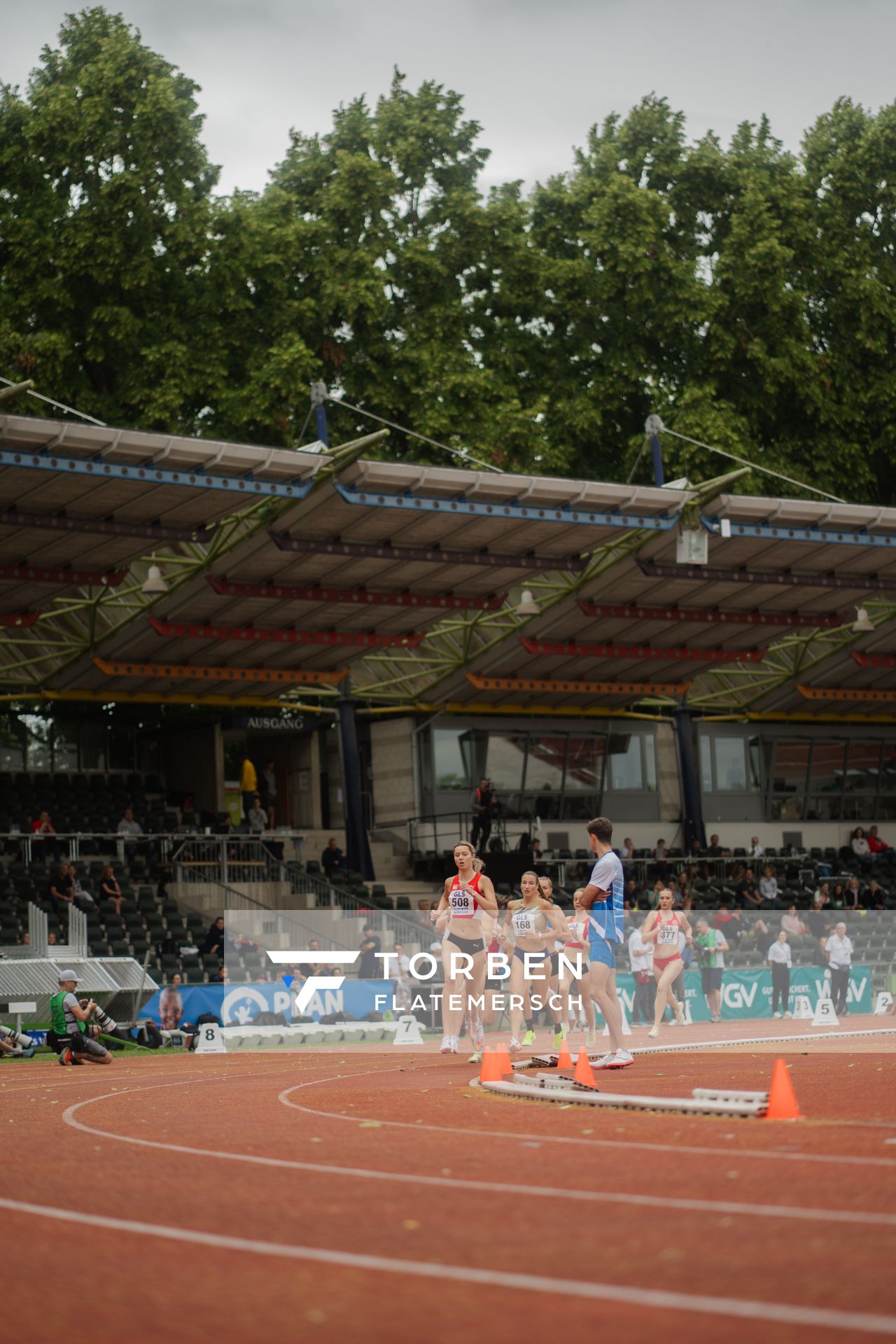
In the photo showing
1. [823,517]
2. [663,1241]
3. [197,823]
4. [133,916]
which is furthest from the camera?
A: [197,823]

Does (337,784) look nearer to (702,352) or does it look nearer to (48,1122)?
(702,352)

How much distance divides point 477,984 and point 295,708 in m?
26.0

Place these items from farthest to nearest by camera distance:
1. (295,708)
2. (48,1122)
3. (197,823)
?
1. (295,708)
2. (197,823)
3. (48,1122)

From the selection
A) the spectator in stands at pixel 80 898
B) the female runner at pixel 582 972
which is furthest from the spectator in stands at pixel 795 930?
the spectator in stands at pixel 80 898

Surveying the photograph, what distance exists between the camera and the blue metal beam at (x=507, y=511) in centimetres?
2844

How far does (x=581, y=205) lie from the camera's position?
43312 millimetres

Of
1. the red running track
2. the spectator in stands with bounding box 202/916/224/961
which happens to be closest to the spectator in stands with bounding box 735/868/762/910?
the spectator in stands with bounding box 202/916/224/961

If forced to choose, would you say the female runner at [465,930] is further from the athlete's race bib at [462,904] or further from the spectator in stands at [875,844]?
the spectator in stands at [875,844]

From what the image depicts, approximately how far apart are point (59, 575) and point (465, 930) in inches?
627

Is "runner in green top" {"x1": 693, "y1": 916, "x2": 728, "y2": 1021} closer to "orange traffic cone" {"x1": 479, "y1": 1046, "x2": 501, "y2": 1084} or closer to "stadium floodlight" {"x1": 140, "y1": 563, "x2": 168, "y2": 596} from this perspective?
"stadium floodlight" {"x1": 140, "y1": 563, "x2": 168, "y2": 596}

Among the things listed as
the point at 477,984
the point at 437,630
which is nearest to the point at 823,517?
the point at 437,630

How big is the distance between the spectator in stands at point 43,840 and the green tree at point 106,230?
373 inches

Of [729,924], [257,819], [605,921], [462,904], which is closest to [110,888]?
[257,819]

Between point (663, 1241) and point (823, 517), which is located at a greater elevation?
point (823, 517)
